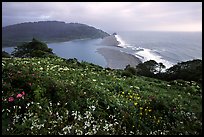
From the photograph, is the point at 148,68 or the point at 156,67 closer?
the point at 148,68

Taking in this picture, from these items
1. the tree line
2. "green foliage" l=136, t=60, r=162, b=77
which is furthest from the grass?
"green foliage" l=136, t=60, r=162, b=77

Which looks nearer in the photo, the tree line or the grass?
the grass

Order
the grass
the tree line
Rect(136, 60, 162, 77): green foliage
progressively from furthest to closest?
Rect(136, 60, 162, 77): green foliage, the tree line, the grass

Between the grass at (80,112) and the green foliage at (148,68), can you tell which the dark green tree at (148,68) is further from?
the grass at (80,112)

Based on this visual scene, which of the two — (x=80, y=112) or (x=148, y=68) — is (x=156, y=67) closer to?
(x=148, y=68)

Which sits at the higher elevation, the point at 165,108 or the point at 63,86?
the point at 63,86

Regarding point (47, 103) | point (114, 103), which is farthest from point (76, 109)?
point (114, 103)

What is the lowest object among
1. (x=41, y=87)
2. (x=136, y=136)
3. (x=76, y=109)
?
(x=136, y=136)

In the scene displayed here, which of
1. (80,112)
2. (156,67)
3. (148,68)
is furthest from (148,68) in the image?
(80,112)

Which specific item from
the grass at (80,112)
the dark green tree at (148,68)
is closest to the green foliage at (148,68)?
the dark green tree at (148,68)

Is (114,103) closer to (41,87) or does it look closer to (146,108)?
(146,108)

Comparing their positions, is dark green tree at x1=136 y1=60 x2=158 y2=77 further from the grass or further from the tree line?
the grass
